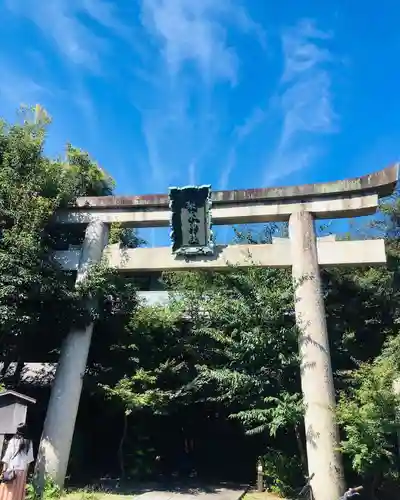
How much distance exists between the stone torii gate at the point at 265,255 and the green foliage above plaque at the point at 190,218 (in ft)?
0.09

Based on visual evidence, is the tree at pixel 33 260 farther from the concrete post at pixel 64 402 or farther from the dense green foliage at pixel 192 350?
the concrete post at pixel 64 402

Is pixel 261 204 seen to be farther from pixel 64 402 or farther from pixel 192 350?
pixel 64 402

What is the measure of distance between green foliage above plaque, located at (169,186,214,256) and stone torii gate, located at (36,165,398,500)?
0.03 meters

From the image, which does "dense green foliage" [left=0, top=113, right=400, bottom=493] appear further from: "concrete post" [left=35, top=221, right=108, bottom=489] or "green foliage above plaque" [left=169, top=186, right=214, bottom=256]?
"green foliage above plaque" [left=169, top=186, right=214, bottom=256]

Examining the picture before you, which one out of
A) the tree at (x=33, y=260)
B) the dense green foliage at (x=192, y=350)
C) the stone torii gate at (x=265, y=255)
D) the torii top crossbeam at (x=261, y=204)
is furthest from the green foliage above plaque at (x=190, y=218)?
the tree at (x=33, y=260)

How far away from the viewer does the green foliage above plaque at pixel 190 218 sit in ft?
37.8

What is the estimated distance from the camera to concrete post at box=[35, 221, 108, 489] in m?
9.95

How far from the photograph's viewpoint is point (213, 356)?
37.9ft

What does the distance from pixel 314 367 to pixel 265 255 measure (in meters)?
2.98

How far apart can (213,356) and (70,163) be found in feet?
28.3

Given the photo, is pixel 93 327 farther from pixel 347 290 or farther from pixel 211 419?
pixel 347 290

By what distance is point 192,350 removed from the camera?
38.2 feet

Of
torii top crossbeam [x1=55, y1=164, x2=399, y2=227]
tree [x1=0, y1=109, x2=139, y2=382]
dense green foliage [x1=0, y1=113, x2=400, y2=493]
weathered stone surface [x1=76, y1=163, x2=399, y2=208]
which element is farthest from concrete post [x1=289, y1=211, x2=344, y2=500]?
tree [x1=0, y1=109, x2=139, y2=382]

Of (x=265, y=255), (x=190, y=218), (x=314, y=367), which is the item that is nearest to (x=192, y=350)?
(x=265, y=255)
